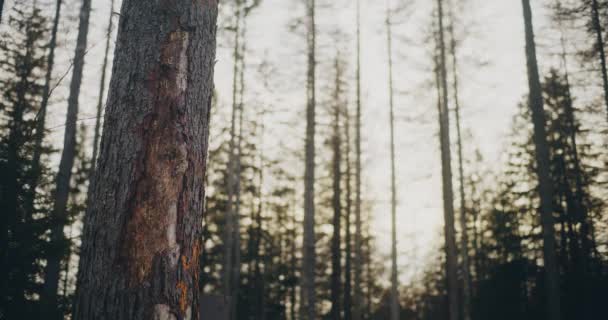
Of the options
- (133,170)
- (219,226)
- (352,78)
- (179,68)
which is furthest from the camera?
(219,226)

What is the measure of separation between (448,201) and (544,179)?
2906 millimetres

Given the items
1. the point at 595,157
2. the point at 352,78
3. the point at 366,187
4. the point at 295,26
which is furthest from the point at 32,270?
the point at 595,157

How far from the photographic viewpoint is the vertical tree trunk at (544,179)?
29.2ft

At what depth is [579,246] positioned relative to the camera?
1672cm

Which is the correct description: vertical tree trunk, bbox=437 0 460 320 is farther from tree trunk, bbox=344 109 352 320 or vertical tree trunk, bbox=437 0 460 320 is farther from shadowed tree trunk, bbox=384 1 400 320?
tree trunk, bbox=344 109 352 320

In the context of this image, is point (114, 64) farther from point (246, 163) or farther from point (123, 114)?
point (246, 163)

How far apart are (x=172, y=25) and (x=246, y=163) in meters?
19.3

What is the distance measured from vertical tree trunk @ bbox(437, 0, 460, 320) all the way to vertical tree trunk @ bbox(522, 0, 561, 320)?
270 centimetres

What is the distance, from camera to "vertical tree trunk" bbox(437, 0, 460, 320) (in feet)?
37.7

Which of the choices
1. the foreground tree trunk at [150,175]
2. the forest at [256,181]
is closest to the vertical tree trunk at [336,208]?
the forest at [256,181]

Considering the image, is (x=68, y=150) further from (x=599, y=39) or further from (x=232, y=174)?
(x=599, y=39)

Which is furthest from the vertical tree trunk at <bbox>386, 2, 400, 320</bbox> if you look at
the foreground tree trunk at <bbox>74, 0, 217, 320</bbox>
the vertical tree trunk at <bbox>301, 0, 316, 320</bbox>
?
the foreground tree trunk at <bbox>74, 0, 217, 320</bbox>

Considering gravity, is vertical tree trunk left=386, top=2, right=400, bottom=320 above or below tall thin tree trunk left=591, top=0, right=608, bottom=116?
below

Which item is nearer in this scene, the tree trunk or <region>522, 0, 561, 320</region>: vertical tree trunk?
<region>522, 0, 561, 320</region>: vertical tree trunk
